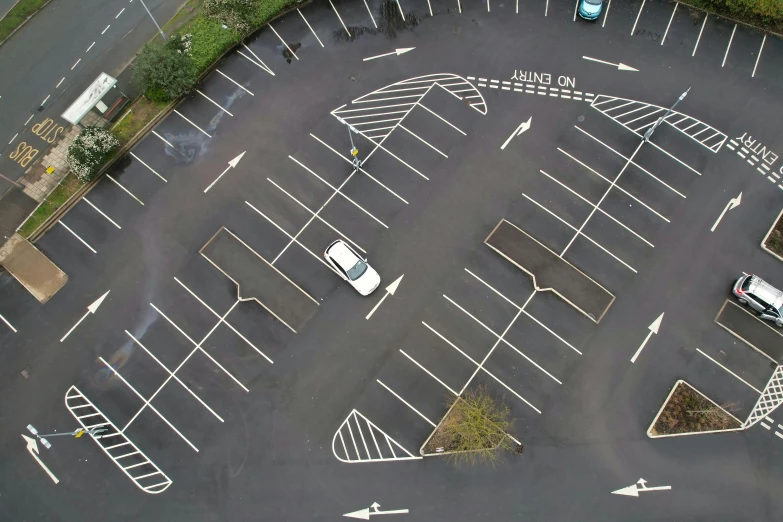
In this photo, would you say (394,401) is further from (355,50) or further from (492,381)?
(355,50)

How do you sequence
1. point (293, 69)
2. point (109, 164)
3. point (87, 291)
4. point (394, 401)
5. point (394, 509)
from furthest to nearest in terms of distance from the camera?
point (293, 69) < point (109, 164) < point (87, 291) < point (394, 401) < point (394, 509)

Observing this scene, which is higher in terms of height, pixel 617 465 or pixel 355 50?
pixel 355 50

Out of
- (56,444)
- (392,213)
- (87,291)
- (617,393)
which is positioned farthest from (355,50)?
(56,444)

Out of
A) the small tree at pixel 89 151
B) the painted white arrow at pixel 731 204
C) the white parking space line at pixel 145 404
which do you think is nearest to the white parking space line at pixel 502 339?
the painted white arrow at pixel 731 204

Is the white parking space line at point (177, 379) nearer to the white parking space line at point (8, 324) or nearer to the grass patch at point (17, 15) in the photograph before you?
the white parking space line at point (8, 324)

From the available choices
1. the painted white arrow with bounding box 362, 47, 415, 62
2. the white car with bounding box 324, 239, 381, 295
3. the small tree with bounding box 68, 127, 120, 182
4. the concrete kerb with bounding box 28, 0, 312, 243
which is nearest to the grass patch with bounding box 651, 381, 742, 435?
the white car with bounding box 324, 239, 381, 295

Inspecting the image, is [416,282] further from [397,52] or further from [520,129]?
[397,52]
